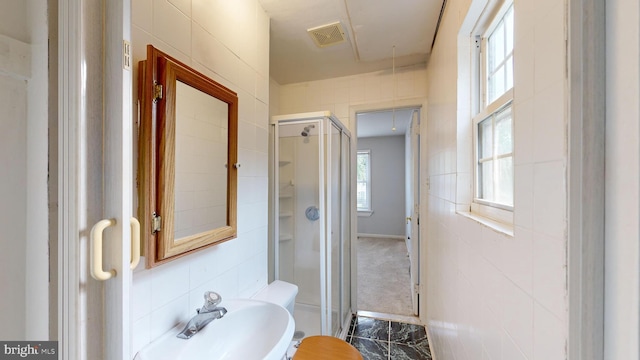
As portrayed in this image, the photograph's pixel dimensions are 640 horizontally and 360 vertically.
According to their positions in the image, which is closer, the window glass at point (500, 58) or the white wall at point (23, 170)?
the white wall at point (23, 170)

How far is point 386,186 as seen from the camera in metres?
5.90

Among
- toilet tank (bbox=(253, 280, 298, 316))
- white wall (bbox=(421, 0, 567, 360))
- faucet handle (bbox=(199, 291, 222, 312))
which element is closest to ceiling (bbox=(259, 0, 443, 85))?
white wall (bbox=(421, 0, 567, 360))

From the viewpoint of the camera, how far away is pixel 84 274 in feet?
1.67

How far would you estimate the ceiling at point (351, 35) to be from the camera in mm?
1485

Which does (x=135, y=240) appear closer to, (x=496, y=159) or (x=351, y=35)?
(x=496, y=159)

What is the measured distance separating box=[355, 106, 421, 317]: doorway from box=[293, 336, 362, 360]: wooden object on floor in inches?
78.9

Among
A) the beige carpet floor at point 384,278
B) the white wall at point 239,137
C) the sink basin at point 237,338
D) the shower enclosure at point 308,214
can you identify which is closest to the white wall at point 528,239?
the sink basin at point 237,338

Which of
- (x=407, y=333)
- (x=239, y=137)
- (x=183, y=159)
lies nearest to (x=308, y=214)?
(x=239, y=137)

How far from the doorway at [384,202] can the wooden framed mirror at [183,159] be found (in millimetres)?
2600

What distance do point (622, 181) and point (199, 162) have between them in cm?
117

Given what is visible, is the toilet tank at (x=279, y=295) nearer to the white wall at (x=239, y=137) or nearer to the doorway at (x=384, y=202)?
the white wall at (x=239, y=137)

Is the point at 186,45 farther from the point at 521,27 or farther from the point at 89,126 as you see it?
the point at 521,27

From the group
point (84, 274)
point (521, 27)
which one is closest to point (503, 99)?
point (521, 27)

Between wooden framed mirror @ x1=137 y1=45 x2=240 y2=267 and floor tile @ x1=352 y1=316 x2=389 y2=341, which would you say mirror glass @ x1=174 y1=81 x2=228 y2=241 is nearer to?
wooden framed mirror @ x1=137 y1=45 x2=240 y2=267
